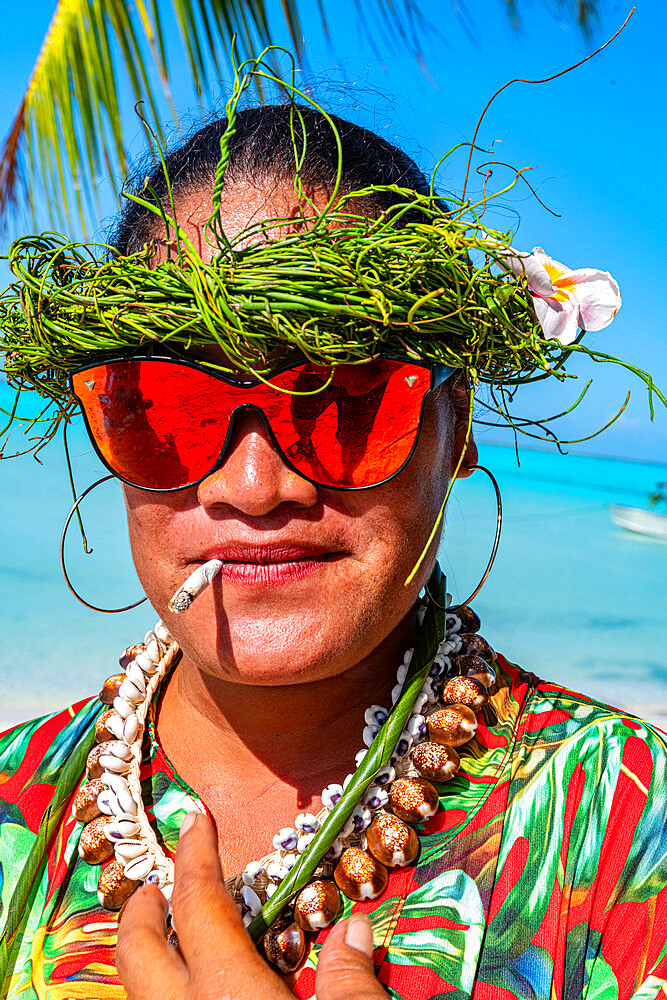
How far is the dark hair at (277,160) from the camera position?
1.80 metres

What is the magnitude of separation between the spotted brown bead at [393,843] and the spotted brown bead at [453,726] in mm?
196

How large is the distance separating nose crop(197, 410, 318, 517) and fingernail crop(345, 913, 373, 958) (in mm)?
721

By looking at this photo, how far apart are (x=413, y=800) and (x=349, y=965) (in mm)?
391

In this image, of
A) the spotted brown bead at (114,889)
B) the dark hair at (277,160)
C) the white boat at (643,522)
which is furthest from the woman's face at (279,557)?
the white boat at (643,522)

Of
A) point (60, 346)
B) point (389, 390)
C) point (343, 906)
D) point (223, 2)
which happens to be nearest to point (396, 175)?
point (389, 390)

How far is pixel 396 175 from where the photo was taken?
2.01m

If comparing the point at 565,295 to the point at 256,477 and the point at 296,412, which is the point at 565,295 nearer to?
the point at 296,412

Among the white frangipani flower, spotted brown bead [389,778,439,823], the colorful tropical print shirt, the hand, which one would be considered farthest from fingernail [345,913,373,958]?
the white frangipani flower

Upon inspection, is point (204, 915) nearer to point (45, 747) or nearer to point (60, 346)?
point (45, 747)

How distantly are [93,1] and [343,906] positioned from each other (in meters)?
2.80

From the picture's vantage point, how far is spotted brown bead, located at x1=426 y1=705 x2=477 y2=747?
5.84ft

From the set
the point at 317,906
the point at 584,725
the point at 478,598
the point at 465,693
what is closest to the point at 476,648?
the point at 465,693

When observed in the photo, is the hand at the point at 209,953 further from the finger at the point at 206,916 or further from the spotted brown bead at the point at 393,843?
the spotted brown bead at the point at 393,843

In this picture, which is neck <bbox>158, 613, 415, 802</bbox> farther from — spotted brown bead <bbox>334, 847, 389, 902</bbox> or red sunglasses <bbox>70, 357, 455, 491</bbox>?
red sunglasses <bbox>70, 357, 455, 491</bbox>
